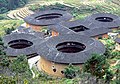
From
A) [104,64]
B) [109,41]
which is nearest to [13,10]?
[109,41]

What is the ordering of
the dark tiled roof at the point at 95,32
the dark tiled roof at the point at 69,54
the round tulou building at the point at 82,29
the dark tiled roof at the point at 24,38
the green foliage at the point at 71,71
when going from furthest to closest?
A: the round tulou building at the point at 82,29, the dark tiled roof at the point at 95,32, the dark tiled roof at the point at 24,38, the dark tiled roof at the point at 69,54, the green foliage at the point at 71,71

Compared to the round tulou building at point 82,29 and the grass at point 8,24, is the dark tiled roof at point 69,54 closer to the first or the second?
the round tulou building at point 82,29

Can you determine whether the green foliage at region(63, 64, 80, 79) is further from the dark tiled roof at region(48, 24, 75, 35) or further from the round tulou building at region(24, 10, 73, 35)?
the round tulou building at region(24, 10, 73, 35)

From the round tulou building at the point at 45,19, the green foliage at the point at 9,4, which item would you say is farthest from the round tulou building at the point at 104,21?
the green foliage at the point at 9,4

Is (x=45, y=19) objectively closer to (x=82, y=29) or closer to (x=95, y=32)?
(x=82, y=29)

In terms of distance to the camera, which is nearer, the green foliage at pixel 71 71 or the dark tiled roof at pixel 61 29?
the green foliage at pixel 71 71

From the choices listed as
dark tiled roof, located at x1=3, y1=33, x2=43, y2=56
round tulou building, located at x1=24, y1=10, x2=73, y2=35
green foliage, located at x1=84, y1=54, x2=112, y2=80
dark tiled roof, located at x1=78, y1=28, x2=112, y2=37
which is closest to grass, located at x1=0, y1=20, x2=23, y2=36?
round tulou building, located at x1=24, y1=10, x2=73, y2=35

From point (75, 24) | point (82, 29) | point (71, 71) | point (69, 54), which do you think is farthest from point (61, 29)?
point (71, 71)

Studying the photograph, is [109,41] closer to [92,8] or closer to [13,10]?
[92,8]
